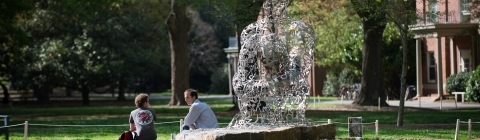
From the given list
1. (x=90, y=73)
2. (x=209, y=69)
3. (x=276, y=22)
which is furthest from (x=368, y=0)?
(x=209, y=69)

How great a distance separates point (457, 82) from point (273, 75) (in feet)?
89.9

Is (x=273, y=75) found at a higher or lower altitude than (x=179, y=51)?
lower

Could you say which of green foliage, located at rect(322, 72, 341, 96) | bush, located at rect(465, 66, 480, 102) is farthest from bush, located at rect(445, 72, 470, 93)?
green foliage, located at rect(322, 72, 341, 96)

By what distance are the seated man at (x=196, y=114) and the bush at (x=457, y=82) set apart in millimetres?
28172

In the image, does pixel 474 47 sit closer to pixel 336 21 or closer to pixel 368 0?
pixel 336 21

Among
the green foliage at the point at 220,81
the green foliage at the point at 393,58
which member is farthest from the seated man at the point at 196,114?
the green foliage at the point at 220,81

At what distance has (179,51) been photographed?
4241cm

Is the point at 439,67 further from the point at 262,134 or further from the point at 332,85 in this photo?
the point at 262,134

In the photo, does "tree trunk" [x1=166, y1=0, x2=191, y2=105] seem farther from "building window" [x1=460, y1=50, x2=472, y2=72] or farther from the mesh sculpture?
the mesh sculpture

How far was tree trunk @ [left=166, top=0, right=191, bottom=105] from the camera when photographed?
41406 millimetres

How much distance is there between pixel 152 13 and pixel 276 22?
35.9 metres

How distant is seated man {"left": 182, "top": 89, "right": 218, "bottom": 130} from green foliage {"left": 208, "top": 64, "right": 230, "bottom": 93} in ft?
174

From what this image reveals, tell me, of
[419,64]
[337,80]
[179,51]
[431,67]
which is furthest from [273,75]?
[337,80]

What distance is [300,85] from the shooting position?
18016 millimetres
